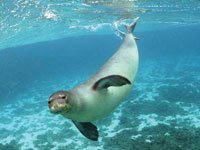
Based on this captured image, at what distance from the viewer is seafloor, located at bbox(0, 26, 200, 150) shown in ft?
53.9

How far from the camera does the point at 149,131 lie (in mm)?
17469

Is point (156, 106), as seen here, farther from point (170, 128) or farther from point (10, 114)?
point (10, 114)

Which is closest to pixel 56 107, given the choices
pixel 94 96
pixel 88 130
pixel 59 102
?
pixel 59 102

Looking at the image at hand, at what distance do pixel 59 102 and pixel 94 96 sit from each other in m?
0.94

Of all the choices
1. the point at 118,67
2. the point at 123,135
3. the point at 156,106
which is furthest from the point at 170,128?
the point at 118,67

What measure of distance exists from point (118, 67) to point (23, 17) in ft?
69.1

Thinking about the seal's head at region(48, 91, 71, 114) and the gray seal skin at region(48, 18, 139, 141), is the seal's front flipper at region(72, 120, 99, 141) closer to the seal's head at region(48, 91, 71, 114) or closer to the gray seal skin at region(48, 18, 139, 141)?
the gray seal skin at region(48, 18, 139, 141)

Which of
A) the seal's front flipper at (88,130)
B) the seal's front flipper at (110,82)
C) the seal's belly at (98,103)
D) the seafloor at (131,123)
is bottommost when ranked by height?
the seafloor at (131,123)

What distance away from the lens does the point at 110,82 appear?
459 centimetres

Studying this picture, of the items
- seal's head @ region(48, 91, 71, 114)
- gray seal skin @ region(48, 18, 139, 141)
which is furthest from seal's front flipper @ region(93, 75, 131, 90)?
seal's head @ region(48, 91, 71, 114)

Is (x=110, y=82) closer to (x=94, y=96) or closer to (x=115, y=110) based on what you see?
(x=94, y=96)

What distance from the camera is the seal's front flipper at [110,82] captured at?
4.45 metres

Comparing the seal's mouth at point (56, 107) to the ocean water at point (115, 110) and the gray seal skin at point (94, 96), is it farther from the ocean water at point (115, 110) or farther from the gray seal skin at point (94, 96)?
the ocean water at point (115, 110)

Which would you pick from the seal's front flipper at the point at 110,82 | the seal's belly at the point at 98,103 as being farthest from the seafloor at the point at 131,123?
the seal's front flipper at the point at 110,82
